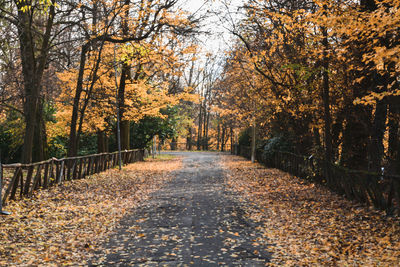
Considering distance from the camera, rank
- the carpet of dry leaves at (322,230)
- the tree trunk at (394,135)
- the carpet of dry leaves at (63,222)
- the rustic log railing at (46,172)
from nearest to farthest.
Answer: the carpet of dry leaves at (322,230)
the carpet of dry leaves at (63,222)
the tree trunk at (394,135)
the rustic log railing at (46,172)

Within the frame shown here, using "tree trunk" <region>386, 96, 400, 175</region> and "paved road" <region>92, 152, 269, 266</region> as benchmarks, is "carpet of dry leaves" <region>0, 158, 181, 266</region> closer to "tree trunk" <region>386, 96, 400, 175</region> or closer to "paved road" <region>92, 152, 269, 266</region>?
"paved road" <region>92, 152, 269, 266</region>

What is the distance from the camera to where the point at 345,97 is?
12367 millimetres

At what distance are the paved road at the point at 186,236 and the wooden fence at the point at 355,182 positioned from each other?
318cm

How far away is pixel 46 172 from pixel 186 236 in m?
6.85

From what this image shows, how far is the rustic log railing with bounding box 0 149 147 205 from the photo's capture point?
32.6ft

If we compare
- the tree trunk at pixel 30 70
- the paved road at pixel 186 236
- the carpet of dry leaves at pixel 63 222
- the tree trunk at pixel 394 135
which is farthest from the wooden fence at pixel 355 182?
the tree trunk at pixel 30 70

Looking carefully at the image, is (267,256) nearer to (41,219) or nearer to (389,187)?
(389,187)

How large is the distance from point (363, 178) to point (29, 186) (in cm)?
911

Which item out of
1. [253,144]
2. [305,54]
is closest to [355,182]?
[305,54]

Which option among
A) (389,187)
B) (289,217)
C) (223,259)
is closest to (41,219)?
(223,259)

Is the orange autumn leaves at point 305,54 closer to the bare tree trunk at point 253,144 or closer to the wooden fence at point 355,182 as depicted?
the wooden fence at point 355,182

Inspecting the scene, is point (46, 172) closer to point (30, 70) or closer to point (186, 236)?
point (30, 70)

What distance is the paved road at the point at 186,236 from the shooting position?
19.4 ft

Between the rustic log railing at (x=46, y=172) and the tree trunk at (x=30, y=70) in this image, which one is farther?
the tree trunk at (x=30, y=70)
